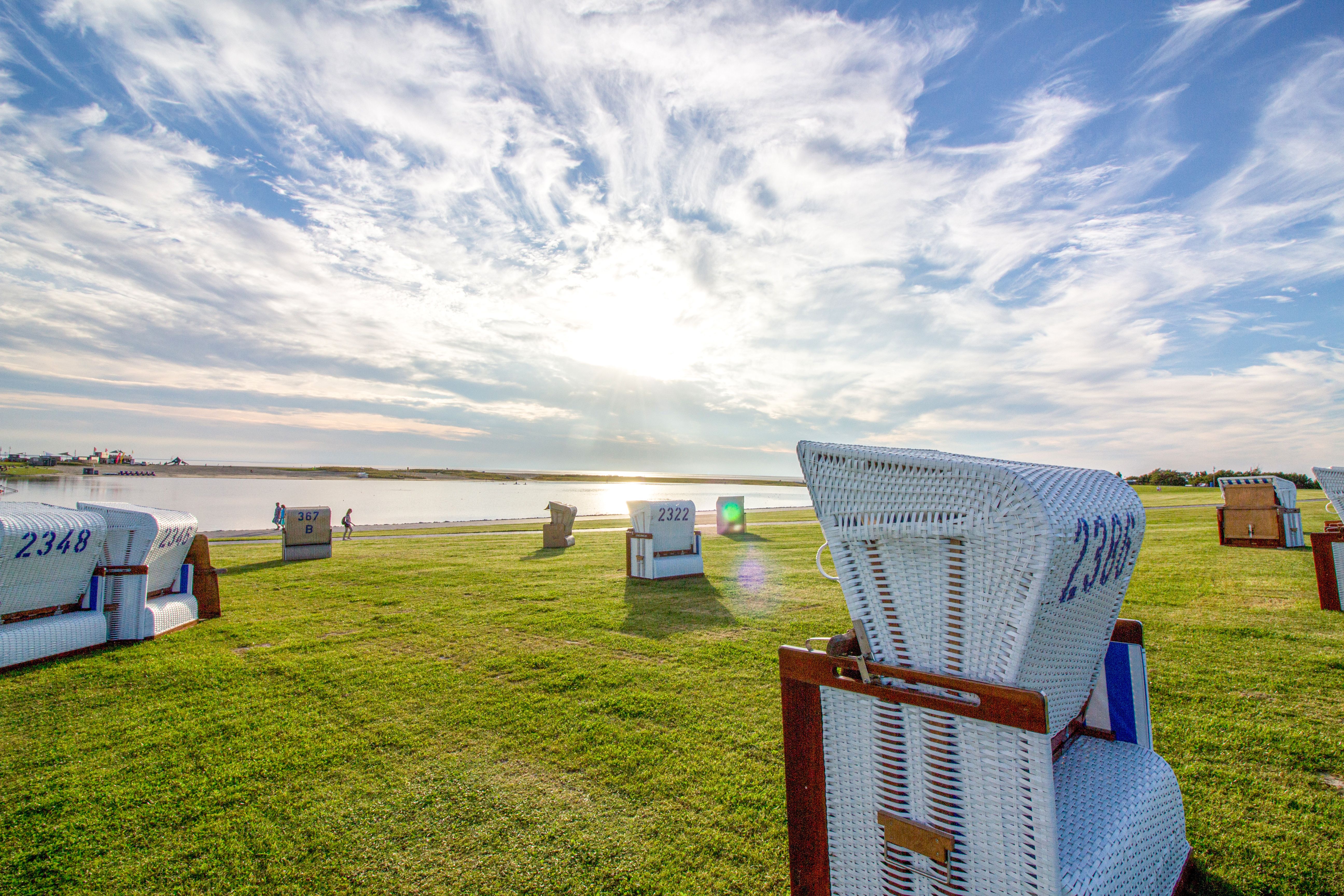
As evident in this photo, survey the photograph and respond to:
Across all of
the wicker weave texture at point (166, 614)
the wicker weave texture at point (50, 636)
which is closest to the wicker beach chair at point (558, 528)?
the wicker weave texture at point (166, 614)

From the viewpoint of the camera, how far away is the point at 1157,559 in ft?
37.3

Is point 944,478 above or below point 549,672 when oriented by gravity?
above

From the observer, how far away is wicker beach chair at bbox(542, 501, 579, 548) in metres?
15.8

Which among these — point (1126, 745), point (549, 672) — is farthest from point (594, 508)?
point (1126, 745)

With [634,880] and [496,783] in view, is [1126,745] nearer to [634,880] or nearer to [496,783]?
[634,880]

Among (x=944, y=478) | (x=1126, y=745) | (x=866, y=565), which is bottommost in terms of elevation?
(x=1126, y=745)

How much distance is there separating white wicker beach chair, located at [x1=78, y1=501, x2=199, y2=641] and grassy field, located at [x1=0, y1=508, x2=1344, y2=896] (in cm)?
31

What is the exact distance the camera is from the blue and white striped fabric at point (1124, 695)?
98.4 inches

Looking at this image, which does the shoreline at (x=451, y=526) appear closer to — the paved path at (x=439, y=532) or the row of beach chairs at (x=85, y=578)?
the paved path at (x=439, y=532)

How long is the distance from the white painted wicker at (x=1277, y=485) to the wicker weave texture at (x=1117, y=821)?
1455cm

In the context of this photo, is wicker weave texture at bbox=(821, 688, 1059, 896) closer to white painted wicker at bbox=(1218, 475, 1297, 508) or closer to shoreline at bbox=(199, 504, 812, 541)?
shoreline at bbox=(199, 504, 812, 541)

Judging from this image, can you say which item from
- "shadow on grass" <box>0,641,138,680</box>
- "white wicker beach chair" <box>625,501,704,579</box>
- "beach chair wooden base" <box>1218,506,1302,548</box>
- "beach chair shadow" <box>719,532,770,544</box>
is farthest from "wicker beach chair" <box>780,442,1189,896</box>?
"beach chair wooden base" <box>1218,506,1302,548</box>

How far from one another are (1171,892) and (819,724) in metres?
1.60

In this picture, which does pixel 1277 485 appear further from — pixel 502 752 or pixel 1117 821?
pixel 502 752
